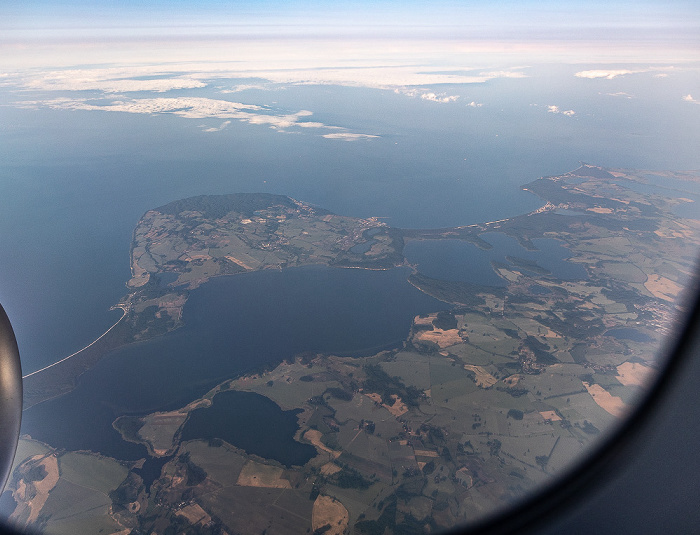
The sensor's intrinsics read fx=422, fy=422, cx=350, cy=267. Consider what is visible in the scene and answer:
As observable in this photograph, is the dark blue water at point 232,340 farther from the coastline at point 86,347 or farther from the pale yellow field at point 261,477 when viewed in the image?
the pale yellow field at point 261,477

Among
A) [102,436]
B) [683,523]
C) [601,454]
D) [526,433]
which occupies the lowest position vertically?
[102,436]

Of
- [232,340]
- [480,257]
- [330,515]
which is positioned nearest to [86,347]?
[232,340]

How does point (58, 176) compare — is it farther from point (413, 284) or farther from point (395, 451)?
point (395, 451)

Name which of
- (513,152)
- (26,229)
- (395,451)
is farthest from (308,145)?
(395,451)

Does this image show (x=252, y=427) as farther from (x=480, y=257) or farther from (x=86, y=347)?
(x=480, y=257)

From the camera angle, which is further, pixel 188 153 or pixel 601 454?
pixel 188 153

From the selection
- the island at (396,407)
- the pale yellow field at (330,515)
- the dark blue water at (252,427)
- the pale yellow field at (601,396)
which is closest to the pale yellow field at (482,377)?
the island at (396,407)

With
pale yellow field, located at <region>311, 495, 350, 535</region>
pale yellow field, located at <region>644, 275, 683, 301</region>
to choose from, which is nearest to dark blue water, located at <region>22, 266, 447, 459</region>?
pale yellow field, located at <region>311, 495, 350, 535</region>
